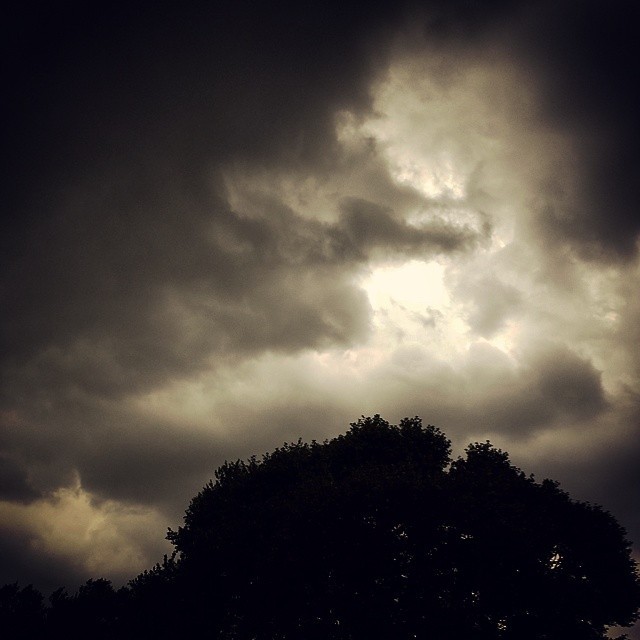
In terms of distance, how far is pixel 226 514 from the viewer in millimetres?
33875

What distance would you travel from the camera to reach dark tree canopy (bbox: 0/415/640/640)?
1001 inches

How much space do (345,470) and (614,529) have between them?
19746mm

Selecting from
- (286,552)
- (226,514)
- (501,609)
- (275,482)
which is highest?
(275,482)

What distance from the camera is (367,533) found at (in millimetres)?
26375

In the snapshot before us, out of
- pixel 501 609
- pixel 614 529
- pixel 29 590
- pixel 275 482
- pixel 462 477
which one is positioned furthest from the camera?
pixel 29 590

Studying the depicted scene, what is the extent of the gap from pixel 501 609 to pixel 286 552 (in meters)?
13.0

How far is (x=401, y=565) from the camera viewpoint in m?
26.6

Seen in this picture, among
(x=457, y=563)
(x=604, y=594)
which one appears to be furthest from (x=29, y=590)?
(x=604, y=594)

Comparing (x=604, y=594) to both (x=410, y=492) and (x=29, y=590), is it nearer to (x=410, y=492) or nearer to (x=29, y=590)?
(x=410, y=492)

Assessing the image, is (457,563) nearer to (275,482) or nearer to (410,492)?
(410,492)

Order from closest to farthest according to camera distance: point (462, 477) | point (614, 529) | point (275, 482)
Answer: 1. point (462, 477)
2. point (614, 529)
3. point (275, 482)

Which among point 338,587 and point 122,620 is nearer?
point 338,587

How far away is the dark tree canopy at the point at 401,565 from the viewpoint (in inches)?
1001

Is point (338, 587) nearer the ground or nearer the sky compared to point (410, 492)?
nearer the ground
